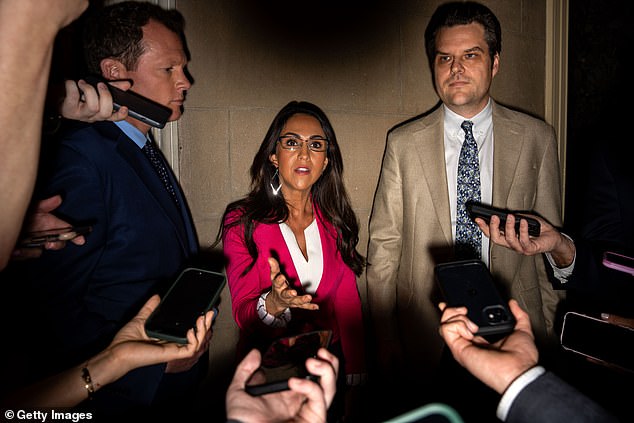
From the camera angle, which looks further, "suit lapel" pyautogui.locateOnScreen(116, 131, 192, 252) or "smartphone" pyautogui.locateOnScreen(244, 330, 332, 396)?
"suit lapel" pyautogui.locateOnScreen(116, 131, 192, 252)

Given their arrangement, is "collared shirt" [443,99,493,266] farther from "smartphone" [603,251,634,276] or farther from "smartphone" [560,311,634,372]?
"smartphone" [560,311,634,372]

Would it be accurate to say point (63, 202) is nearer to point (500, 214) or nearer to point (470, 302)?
point (470, 302)

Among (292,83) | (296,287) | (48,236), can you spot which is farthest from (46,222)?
(292,83)

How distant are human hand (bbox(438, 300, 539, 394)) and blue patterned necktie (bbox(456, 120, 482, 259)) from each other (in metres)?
0.98

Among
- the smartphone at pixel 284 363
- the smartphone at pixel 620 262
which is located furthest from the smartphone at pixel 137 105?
the smartphone at pixel 620 262

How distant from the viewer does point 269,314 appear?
2184 millimetres

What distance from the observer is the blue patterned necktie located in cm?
234

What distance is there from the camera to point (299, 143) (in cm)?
244

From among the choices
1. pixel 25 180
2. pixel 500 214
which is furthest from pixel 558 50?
pixel 25 180

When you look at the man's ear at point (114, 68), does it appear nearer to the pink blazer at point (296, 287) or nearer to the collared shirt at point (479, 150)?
the pink blazer at point (296, 287)

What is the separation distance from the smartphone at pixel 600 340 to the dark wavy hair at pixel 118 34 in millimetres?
2184

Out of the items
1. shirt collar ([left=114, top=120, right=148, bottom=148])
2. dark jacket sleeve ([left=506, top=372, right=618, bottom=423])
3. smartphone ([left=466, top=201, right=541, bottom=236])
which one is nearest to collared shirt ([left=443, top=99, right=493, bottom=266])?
smartphone ([left=466, top=201, right=541, bottom=236])

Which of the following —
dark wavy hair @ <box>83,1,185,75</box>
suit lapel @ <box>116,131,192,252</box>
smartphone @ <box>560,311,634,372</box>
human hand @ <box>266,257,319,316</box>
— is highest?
dark wavy hair @ <box>83,1,185,75</box>

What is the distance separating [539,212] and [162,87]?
2091 millimetres
